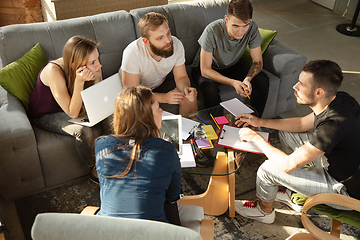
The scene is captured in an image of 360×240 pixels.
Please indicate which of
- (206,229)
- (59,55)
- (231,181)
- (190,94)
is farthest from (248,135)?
(59,55)

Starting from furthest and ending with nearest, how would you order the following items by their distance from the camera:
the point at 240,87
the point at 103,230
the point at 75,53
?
the point at 240,87 < the point at 75,53 < the point at 103,230

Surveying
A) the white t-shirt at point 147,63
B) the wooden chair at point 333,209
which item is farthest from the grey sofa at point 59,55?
the wooden chair at point 333,209

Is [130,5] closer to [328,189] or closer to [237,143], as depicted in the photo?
[237,143]

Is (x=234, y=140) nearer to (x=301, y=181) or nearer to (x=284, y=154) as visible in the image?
(x=284, y=154)

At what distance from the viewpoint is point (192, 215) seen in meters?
1.54

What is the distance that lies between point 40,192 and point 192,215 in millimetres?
1299

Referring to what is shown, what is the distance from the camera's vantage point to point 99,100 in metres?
2.06

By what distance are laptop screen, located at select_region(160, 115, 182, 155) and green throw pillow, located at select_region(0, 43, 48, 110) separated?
110 cm

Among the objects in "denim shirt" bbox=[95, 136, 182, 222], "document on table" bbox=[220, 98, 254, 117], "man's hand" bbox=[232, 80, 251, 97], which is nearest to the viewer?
"denim shirt" bbox=[95, 136, 182, 222]

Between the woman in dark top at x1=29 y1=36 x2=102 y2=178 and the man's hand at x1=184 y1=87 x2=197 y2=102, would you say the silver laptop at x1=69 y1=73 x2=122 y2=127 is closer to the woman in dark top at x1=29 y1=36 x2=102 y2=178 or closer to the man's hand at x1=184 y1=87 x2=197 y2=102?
the woman in dark top at x1=29 y1=36 x2=102 y2=178

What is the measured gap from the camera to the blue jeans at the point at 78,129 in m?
2.12

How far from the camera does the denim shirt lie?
4.14 feet

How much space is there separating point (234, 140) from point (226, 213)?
0.52 meters

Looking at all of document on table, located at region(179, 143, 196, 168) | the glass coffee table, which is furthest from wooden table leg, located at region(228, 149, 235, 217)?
document on table, located at region(179, 143, 196, 168)
